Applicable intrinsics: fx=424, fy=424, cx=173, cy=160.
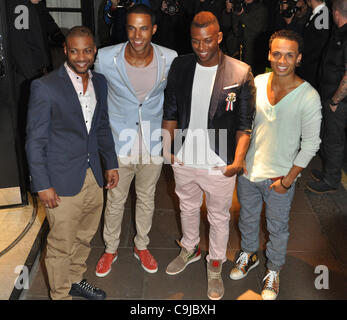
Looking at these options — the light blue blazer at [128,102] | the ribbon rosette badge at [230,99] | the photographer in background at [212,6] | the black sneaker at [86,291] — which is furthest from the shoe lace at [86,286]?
the photographer in background at [212,6]

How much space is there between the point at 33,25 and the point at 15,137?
3.28 feet

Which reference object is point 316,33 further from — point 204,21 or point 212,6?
point 204,21

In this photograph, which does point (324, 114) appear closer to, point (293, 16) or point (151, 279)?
point (293, 16)

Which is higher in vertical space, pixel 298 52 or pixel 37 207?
pixel 298 52

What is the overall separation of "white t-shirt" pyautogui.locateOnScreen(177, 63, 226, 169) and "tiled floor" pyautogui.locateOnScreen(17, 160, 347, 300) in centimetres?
92

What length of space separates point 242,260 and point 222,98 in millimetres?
1268

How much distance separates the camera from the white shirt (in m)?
2.39

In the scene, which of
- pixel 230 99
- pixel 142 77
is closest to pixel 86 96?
pixel 142 77

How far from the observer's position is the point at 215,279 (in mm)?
2980

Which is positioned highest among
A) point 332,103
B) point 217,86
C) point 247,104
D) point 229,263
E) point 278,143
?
point 217,86

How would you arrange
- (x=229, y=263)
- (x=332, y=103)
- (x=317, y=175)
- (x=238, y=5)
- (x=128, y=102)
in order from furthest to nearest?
1. (x=238, y=5)
2. (x=317, y=175)
3. (x=332, y=103)
4. (x=229, y=263)
5. (x=128, y=102)

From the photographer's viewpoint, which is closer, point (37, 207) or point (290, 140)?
point (290, 140)
